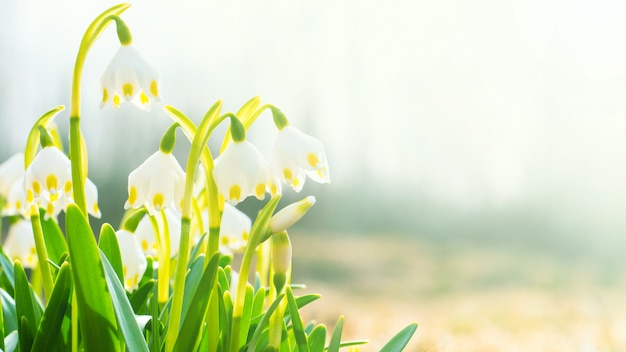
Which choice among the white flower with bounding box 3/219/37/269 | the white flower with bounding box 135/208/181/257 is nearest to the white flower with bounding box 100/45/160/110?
the white flower with bounding box 135/208/181/257

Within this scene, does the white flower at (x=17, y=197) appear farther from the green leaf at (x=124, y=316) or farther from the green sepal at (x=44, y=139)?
the green leaf at (x=124, y=316)

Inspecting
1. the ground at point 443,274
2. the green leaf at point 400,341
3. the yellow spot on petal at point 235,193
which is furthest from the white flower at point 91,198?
the ground at point 443,274

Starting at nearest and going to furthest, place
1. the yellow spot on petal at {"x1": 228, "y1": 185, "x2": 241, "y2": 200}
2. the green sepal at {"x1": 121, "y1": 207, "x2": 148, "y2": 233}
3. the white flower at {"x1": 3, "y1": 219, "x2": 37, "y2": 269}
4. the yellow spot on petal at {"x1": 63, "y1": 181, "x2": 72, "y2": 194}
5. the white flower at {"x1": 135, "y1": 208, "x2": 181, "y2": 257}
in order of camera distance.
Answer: the yellow spot on petal at {"x1": 228, "y1": 185, "x2": 241, "y2": 200}, the yellow spot on petal at {"x1": 63, "y1": 181, "x2": 72, "y2": 194}, the green sepal at {"x1": 121, "y1": 207, "x2": 148, "y2": 233}, the white flower at {"x1": 135, "y1": 208, "x2": 181, "y2": 257}, the white flower at {"x1": 3, "y1": 219, "x2": 37, "y2": 269}

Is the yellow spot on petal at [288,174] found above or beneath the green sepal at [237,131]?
beneath

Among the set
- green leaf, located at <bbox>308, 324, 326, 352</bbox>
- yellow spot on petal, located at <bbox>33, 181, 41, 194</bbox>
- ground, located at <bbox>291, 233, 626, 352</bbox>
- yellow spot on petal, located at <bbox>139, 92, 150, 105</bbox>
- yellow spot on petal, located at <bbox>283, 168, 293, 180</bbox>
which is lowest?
ground, located at <bbox>291, 233, 626, 352</bbox>

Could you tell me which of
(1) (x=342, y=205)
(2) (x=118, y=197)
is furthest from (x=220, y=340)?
(1) (x=342, y=205)

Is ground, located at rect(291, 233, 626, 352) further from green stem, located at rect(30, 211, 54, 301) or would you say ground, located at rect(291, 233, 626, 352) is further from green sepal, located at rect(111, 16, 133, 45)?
green sepal, located at rect(111, 16, 133, 45)
